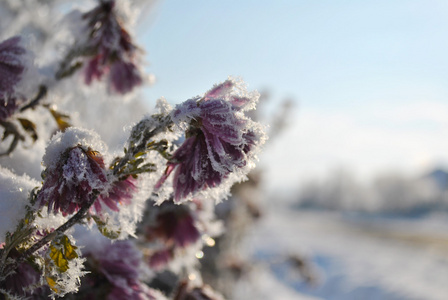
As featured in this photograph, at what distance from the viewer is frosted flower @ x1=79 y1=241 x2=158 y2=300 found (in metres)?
0.84

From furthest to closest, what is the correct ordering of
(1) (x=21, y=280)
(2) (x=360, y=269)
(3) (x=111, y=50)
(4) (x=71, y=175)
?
(2) (x=360, y=269)
(3) (x=111, y=50)
(1) (x=21, y=280)
(4) (x=71, y=175)

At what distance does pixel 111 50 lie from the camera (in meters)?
1.15

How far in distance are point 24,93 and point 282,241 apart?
18.9m

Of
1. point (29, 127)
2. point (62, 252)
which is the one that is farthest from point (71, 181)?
point (29, 127)

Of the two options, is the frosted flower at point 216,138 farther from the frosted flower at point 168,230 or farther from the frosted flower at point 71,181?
the frosted flower at point 168,230

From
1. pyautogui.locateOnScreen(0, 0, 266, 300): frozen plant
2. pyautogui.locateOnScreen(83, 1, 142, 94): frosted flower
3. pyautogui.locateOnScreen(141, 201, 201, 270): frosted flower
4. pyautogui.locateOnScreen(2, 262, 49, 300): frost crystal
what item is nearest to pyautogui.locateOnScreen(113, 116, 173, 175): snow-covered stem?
pyautogui.locateOnScreen(0, 0, 266, 300): frozen plant

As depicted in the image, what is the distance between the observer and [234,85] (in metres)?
0.63

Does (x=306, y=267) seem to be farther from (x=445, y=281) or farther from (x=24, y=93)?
(x=445, y=281)

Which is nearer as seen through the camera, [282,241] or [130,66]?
[130,66]

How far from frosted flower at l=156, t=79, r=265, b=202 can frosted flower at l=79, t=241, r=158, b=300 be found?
0.31 meters

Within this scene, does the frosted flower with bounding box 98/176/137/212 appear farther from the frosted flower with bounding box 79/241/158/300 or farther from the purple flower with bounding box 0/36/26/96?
the purple flower with bounding box 0/36/26/96

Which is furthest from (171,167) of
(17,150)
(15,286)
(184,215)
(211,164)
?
(184,215)

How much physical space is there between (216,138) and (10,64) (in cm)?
58

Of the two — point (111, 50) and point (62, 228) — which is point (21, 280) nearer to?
point (62, 228)
